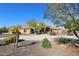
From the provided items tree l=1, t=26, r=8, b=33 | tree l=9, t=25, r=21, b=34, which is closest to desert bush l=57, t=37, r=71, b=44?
tree l=9, t=25, r=21, b=34

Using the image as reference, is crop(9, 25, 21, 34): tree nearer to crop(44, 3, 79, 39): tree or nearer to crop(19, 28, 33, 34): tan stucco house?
crop(19, 28, 33, 34): tan stucco house

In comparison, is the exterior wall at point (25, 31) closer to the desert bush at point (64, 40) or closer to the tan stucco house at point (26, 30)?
the tan stucco house at point (26, 30)

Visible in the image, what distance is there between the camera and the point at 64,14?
4.19 metres

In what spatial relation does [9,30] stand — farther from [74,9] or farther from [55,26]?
[74,9]

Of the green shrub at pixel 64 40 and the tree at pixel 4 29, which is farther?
the green shrub at pixel 64 40

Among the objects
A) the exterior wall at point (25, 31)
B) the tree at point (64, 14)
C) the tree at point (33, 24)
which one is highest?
the tree at point (64, 14)

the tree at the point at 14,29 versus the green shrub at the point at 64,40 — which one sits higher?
the tree at the point at 14,29

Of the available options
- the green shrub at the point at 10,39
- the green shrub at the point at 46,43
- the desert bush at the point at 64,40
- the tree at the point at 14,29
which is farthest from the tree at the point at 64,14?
the green shrub at the point at 10,39

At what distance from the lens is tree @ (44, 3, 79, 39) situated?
4137 millimetres

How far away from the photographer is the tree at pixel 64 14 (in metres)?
4.14

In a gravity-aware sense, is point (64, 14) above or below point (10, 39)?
above

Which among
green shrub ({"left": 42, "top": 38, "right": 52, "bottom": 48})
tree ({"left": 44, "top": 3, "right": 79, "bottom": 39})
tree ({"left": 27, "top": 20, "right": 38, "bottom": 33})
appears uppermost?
tree ({"left": 44, "top": 3, "right": 79, "bottom": 39})

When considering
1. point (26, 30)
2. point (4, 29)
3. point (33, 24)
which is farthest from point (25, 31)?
point (4, 29)

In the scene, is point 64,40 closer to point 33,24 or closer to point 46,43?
point 46,43
